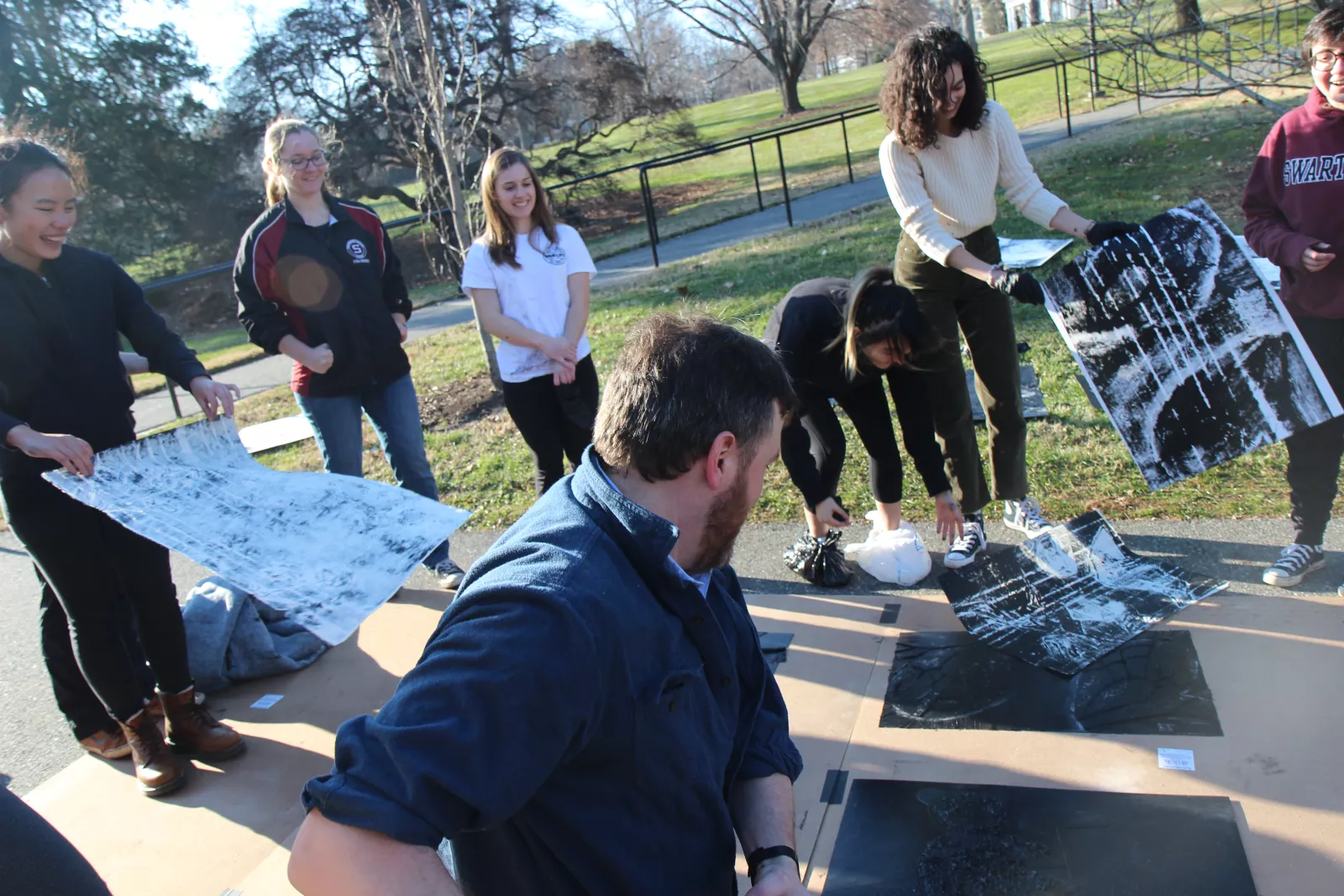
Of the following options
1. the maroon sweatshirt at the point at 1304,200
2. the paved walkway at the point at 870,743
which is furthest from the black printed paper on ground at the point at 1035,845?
the maroon sweatshirt at the point at 1304,200

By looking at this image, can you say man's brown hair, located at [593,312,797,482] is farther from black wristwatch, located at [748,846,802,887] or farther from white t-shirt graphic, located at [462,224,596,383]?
white t-shirt graphic, located at [462,224,596,383]

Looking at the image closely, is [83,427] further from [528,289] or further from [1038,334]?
[1038,334]

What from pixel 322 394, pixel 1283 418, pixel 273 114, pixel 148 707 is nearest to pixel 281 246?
pixel 322 394

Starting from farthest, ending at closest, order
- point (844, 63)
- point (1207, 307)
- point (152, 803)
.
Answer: point (844, 63) < point (1207, 307) < point (152, 803)

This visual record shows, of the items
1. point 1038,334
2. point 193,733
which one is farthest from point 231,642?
point 1038,334

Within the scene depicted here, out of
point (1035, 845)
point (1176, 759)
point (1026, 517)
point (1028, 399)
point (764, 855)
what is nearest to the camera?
point (764, 855)

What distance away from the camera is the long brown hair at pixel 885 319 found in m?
2.96

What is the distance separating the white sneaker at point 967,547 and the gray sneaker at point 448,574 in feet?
6.54

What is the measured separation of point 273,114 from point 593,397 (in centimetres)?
1729

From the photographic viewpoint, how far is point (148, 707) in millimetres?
3162

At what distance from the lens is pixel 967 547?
12.2 feet

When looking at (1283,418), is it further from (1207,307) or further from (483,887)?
(483,887)

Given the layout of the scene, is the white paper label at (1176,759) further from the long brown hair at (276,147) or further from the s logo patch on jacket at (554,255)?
the long brown hair at (276,147)

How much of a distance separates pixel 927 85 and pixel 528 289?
1581mm
